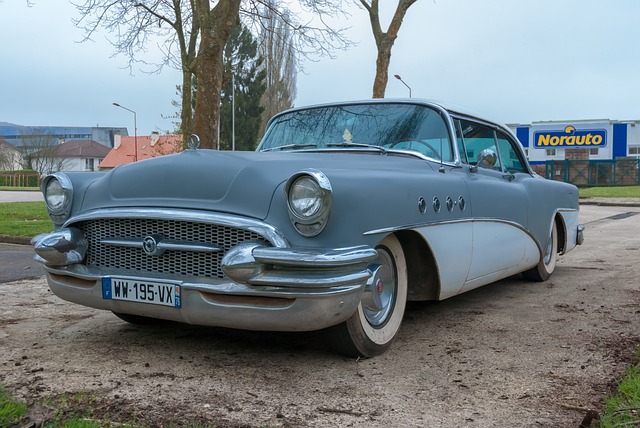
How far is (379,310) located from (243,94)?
36855 millimetres

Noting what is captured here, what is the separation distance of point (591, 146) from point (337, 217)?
134 ft

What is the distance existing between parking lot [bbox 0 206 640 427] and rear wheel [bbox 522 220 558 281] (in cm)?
97

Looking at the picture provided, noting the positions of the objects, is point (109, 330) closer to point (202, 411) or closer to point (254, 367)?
point (254, 367)

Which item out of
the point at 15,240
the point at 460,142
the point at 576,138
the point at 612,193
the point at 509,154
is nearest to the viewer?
the point at 460,142

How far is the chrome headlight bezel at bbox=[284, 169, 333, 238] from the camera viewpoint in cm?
296

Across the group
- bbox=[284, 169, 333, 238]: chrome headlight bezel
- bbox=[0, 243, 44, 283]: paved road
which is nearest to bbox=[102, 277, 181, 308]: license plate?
bbox=[284, 169, 333, 238]: chrome headlight bezel

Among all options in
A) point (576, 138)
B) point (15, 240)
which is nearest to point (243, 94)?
point (576, 138)

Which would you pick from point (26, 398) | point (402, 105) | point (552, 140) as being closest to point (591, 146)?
point (552, 140)

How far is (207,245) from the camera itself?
3.11m

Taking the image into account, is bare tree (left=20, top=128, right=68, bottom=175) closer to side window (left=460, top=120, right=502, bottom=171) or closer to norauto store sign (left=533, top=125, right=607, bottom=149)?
norauto store sign (left=533, top=125, right=607, bottom=149)

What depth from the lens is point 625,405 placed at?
2590 mm

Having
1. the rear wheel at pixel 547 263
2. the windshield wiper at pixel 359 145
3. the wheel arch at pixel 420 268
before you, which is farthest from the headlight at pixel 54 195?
the rear wheel at pixel 547 263

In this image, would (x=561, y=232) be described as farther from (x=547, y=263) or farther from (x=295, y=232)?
(x=295, y=232)

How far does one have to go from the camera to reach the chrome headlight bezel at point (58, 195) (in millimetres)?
3725
